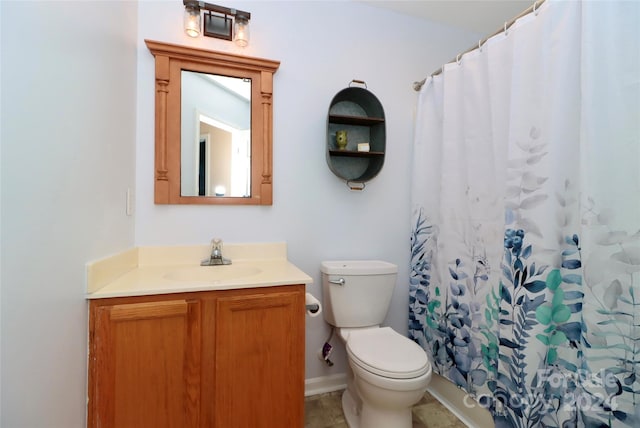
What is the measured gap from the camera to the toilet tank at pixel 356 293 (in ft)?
5.07

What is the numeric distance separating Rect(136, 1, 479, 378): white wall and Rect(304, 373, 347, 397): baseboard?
0.04 m

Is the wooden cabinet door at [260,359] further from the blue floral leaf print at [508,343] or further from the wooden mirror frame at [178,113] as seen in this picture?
the blue floral leaf print at [508,343]

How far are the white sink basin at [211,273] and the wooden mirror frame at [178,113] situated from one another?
36cm

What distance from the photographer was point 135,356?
0.97m

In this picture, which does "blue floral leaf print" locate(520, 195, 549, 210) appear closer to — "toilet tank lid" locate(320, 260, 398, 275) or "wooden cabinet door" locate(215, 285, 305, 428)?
"toilet tank lid" locate(320, 260, 398, 275)

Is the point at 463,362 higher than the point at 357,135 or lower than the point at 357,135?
lower

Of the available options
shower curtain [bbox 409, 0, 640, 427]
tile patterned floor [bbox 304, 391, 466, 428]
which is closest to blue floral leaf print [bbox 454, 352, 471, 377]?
shower curtain [bbox 409, 0, 640, 427]

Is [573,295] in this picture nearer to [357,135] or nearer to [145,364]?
[357,135]

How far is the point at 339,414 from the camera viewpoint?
1.53m

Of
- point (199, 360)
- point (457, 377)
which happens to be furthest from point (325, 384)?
point (199, 360)

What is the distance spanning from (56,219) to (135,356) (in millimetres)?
539

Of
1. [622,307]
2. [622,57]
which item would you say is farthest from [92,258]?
[622,57]

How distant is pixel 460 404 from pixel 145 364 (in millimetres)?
1620

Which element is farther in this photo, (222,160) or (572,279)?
(222,160)
